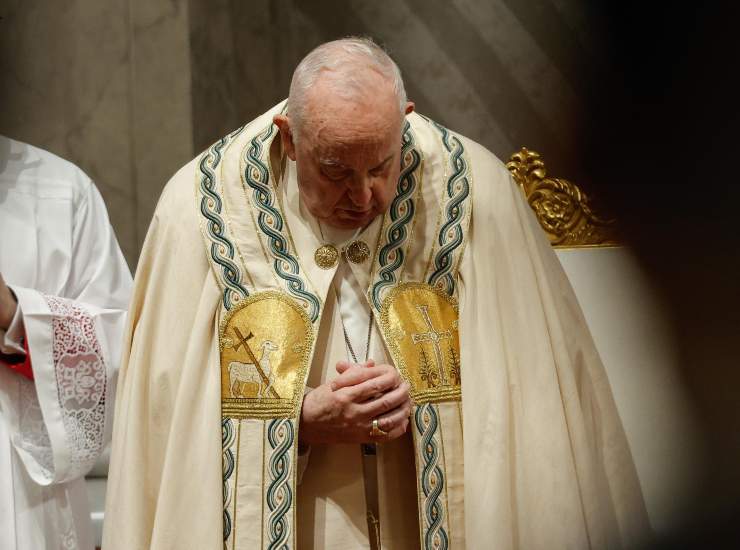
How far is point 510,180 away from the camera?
8.14ft

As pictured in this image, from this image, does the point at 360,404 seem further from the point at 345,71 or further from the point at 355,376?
the point at 345,71

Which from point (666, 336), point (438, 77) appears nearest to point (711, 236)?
point (666, 336)

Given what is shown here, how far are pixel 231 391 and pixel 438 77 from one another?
6.50 feet

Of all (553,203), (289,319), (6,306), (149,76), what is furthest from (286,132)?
(149,76)

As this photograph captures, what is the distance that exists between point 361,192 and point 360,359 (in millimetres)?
396

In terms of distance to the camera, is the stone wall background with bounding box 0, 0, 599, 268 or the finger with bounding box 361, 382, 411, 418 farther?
the stone wall background with bounding box 0, 0, 599, 268

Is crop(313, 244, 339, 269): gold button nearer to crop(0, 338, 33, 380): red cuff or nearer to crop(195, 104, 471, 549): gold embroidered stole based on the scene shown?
crop(195, 104, 471, 549): gold embroidered stole

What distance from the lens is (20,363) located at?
2.71 m

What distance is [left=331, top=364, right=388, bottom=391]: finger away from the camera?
2.16m

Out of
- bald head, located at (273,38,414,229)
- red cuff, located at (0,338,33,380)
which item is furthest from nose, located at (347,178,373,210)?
red cuff, located at (0,338,33,380)

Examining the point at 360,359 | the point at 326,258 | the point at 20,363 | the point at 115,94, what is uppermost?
the point at 115,94

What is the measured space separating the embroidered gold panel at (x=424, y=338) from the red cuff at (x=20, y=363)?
0.99 metres

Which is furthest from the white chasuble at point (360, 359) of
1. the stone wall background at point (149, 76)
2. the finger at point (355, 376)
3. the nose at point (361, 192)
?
the stone wall background at point (149, 76)

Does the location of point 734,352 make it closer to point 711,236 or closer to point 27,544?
point 711,236
